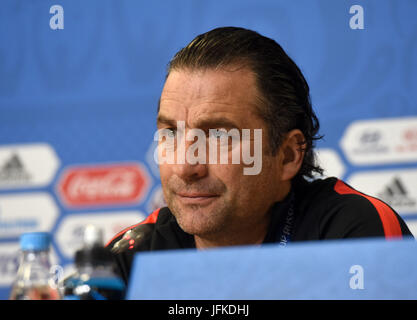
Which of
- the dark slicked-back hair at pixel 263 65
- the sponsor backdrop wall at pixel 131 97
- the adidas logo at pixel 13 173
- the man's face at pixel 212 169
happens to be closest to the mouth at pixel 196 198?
the man's face at pixel 212 169

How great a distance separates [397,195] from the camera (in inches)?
87.1

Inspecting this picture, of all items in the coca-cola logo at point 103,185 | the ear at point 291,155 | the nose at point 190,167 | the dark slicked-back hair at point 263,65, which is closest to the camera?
the nose at point 190,167

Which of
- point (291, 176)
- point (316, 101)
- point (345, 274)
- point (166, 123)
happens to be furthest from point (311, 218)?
point (316, 101)

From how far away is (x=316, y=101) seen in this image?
2219mm

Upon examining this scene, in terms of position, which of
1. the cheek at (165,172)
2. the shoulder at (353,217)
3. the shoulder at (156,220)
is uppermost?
the cheek at (165,172)

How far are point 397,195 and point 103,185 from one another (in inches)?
50.0

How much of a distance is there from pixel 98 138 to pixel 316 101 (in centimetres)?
97

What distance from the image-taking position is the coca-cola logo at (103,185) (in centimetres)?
236

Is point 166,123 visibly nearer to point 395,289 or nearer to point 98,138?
point 395,289

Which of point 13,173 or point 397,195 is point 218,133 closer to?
point 397,195

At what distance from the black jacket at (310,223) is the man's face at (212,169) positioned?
0.07 m

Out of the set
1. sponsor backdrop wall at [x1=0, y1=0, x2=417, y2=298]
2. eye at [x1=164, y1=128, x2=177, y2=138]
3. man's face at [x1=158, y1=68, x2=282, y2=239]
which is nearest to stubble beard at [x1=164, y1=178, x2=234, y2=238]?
man's face at [x1=158, y1=68, x2=282, y2=239]

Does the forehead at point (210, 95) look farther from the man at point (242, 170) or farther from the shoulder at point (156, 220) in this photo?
the shoulder at point (156, 220)

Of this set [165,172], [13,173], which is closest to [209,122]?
[165,172]
